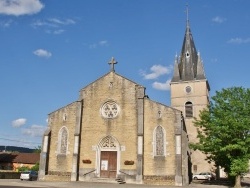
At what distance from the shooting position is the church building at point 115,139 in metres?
28.9

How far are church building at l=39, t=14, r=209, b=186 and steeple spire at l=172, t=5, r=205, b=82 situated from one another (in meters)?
16.7

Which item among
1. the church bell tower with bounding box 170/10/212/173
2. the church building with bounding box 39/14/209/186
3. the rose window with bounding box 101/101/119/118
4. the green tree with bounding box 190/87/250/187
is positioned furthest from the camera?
the church bell tower with bounding box 170/10/212/173

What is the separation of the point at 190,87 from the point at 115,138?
19518 mm

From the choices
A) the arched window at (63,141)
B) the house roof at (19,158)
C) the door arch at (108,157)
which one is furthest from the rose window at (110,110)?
the house roof at (19,158)

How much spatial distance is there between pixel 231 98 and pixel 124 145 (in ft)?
36.3

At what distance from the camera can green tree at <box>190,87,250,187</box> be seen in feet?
80.5

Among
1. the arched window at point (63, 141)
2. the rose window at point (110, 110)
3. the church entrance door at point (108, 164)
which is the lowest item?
the church entrance door at point (108, 164)

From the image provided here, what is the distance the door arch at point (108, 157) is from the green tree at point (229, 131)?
775 centimetres

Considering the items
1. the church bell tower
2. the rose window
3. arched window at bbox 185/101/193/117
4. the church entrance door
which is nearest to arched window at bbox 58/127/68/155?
the church entrance door

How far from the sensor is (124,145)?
99.6 feet

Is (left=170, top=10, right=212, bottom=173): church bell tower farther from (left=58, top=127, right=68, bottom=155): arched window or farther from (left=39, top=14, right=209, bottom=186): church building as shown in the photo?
(left=58, top=127, right=68, bottom=155): arched window

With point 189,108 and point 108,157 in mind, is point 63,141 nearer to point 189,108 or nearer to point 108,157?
point 108,157

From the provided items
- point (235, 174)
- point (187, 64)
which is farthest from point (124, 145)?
point (187, 64)

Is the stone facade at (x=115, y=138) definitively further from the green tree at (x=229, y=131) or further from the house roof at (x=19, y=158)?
the house roof at (x=19, y=158)
